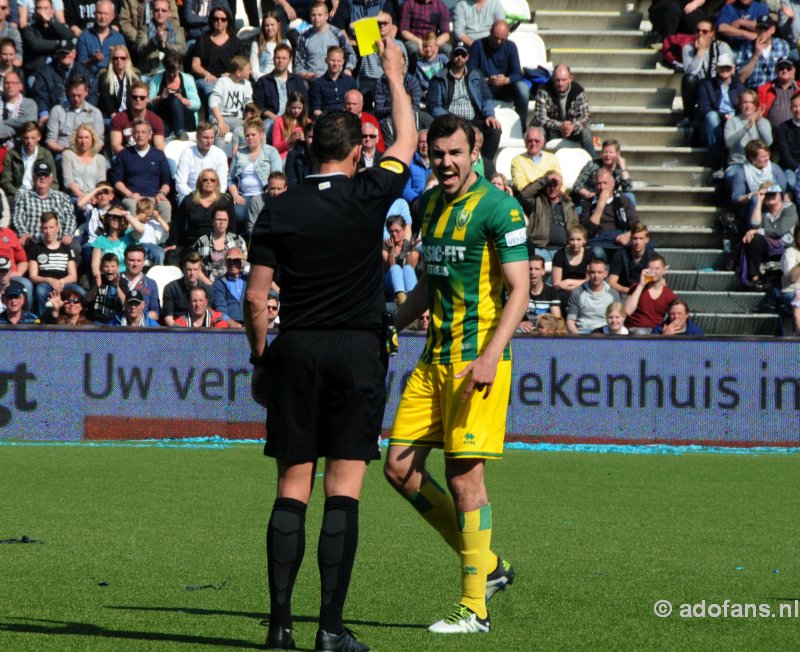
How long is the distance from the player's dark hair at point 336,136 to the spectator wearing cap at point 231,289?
10799mm

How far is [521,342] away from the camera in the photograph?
15.0m

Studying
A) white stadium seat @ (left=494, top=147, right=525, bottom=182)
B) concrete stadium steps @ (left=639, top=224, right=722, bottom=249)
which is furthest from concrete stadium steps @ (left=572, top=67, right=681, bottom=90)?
concrete stadium steps @ (left=639, top=224, right=722, bottom=249)

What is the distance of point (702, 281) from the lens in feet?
62.2

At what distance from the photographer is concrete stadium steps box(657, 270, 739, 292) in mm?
18906

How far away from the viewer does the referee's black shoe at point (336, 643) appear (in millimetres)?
5199

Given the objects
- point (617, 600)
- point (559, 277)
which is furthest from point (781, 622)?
point (559, 277)

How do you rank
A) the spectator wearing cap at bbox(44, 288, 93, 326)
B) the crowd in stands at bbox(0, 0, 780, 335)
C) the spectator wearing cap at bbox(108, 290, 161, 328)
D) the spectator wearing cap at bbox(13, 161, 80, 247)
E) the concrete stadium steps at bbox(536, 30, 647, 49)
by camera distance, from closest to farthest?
the spectator wearing cap at bbox(44, 288, 93, 326) < the spectator wearing cap at bbox(108, 290, 161, 328) < the crowd in stands at bbox(0, 0, 780, 335) < the spectator wearing cap at bbox(13, 161, 80, 247) < the concrete stadium steps at bbox(536, 30, 647, 49)

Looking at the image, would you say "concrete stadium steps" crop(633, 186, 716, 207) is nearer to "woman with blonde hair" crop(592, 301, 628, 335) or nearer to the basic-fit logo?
"woman with blonde hair" crop(592, 301, 628, 335)

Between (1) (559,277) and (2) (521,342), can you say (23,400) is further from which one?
(1) (559,277)

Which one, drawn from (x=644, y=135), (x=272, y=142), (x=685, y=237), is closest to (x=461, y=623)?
(x=272, y=142)

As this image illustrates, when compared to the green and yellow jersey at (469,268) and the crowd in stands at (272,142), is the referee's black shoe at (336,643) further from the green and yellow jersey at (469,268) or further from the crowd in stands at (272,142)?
the crowd in stands at (272,142)

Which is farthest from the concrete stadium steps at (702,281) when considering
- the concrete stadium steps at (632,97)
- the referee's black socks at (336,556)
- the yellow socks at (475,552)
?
the referee's black socks at (336,556)

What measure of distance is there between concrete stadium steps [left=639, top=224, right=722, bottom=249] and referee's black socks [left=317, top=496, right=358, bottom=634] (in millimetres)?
15136

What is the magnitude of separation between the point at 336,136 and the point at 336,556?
1.60 meters
